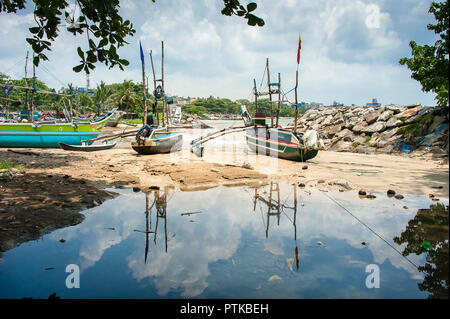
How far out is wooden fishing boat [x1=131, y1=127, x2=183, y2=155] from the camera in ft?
52.9

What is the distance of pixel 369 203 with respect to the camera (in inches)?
266

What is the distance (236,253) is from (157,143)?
13.2m

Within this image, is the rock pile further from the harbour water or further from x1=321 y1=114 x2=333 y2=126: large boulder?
the harbour water

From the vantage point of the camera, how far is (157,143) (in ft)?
53.7

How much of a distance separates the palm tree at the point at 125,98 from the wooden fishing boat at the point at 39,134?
44.4 metres

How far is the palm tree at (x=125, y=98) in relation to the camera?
204 feet

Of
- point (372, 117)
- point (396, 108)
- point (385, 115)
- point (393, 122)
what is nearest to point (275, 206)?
point (393, 122)

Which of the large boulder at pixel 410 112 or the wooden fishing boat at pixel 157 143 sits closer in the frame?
the wooden fishing boat at pixel 157 143

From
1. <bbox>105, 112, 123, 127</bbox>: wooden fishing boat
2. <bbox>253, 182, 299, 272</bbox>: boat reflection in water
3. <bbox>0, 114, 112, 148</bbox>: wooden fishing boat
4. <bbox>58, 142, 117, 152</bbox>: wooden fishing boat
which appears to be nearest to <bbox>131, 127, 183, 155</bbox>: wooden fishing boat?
<bbox>58, 142, 117, 152</bbox>: wooden fishing boat

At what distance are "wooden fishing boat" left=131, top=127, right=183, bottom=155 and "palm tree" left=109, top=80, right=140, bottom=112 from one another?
48546 mm

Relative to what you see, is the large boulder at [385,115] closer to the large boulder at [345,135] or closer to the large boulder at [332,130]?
the large boulder at [345,135]

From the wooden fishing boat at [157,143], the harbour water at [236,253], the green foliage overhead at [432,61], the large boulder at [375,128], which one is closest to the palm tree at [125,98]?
the wooden fishing boat at [157,143]

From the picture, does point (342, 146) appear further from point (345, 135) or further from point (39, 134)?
point (39, 134)
